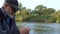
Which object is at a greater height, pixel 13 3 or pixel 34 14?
pixel 13 3

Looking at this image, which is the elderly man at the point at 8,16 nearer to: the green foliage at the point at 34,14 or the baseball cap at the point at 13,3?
the baseball cap at the point at 13,3

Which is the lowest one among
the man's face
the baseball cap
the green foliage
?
the green foliage

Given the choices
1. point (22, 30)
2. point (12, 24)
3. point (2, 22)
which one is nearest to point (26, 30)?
point (22, 30)

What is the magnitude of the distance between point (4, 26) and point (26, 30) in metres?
0.27

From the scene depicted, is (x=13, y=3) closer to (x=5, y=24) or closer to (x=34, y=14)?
(x=5, y=24)

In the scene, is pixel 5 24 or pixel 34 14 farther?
pixel 34 14

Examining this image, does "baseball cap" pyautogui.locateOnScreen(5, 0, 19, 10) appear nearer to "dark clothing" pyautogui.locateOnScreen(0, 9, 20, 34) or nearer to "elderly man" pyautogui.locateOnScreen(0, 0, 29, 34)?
"elderly man" pyautogui.locateOnScreen(0, 0, 29, 34)

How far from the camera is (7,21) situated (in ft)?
6.14

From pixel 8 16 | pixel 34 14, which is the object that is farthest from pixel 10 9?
pixel 34 14

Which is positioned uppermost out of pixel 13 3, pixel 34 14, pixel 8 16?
pixel 13 3

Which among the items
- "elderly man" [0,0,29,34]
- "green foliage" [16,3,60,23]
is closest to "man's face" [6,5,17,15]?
"elderly man" [0,0,29,34]

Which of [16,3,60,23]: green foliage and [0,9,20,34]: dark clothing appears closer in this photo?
[0,9,20,34]: dark clothing

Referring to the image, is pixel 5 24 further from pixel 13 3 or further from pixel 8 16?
pixel 13 3

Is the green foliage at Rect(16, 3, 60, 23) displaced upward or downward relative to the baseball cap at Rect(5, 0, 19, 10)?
downward
